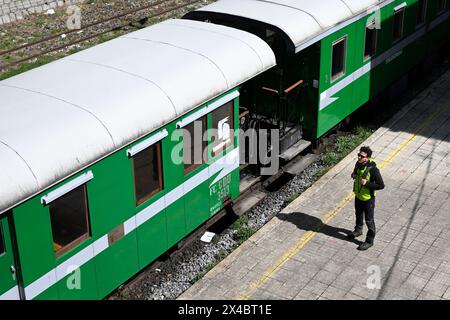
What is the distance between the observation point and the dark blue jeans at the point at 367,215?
404 inches

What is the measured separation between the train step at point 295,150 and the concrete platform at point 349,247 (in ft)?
2.25

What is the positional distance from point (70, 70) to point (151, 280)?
330 centimetres

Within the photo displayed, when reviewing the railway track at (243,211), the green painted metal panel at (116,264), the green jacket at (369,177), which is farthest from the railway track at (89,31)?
the green jacket at (369,177)

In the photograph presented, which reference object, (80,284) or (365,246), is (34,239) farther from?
(365,246)

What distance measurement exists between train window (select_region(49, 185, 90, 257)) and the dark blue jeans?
432 centimetres

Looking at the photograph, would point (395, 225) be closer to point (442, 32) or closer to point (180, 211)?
point (180, 211)

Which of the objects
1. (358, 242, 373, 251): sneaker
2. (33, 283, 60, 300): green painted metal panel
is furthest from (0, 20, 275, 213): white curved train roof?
(358, 242, 373, 251): sneaker

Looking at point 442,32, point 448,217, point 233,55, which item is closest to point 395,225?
point 448,217

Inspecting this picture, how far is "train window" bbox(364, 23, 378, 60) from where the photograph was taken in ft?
45.3

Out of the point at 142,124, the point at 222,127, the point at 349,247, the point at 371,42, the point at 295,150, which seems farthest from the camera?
the point at 371,42

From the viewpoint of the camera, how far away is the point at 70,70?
9.20m

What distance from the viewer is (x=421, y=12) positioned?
16281 mm

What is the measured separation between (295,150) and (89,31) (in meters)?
11.3

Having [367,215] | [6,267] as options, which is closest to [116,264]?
[6,267]
